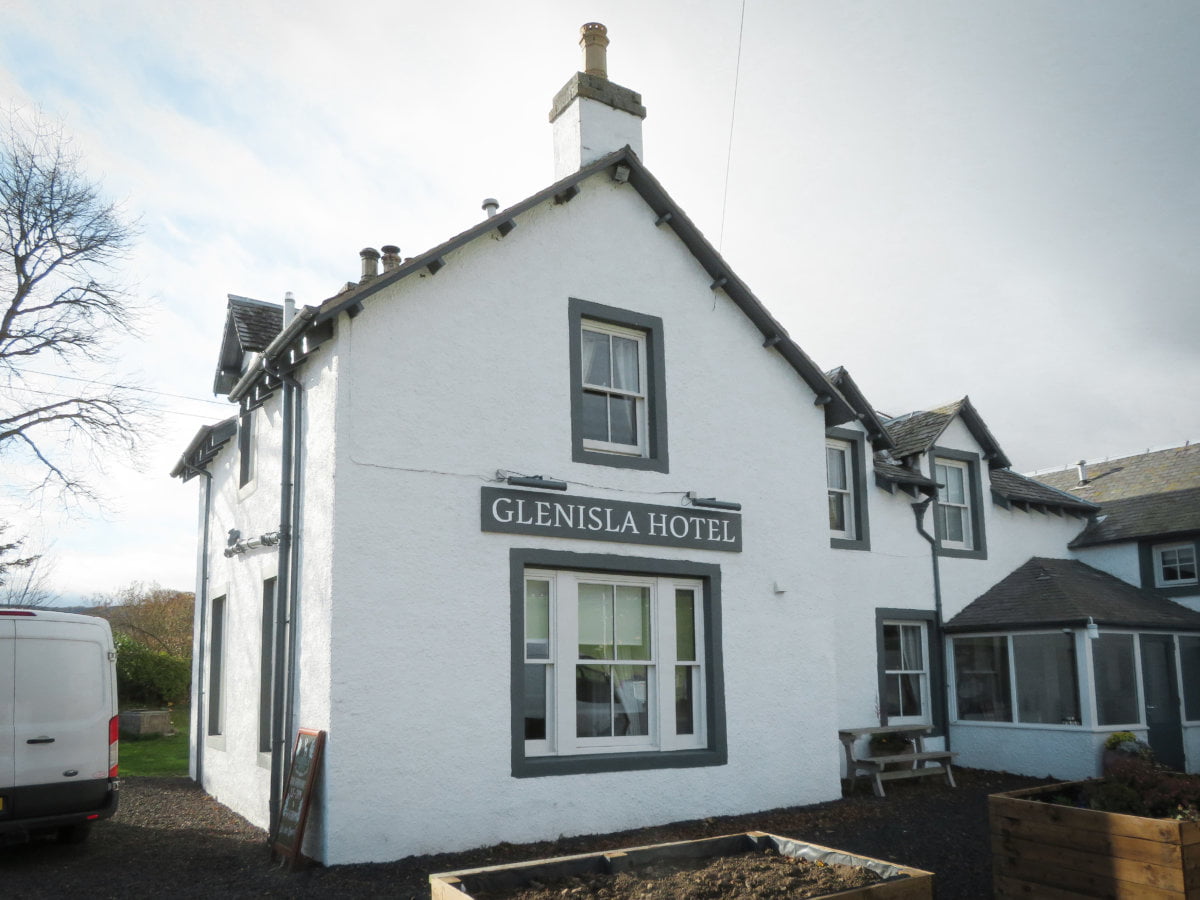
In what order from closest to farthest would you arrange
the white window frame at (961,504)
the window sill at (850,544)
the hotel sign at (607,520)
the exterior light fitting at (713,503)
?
the hotel sign at (607,520)
the exterior light fitting at (713,503)
the window sill at (850,544)
the white window frame at (961,504)

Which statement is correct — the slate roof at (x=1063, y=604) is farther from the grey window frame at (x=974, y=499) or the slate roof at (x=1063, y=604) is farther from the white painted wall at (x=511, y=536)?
the white painted wall at (x=511, y=536)

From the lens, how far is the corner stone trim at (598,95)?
12.3m

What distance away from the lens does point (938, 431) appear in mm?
16859

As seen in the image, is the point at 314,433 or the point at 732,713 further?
the point at 732,713

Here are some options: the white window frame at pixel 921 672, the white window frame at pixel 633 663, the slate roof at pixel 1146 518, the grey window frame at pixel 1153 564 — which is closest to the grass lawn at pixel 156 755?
the white window frame at pixel 633 663

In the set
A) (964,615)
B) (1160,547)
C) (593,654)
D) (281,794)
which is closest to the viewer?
(281,794)

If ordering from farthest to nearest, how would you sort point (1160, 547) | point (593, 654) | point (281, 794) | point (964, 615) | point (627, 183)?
1. point (1160, 547)
2. point (964, 615)
3. point (627, 183)
4. point (593, 654)
5. point (281, 794)

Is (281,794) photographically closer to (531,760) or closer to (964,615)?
(531,760)

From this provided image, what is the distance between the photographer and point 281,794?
31.8ft

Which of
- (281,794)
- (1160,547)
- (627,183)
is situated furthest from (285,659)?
(1160,547)

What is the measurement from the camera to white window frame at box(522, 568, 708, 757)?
1037cm

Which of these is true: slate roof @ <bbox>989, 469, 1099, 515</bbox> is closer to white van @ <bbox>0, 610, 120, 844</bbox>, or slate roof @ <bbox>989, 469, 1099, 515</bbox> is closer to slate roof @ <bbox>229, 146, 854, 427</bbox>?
slate roof @ <bbox>229, 146, 854, 427</bbox>

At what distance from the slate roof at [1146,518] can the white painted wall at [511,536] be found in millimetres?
9041

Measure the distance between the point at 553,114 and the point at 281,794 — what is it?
878cm
